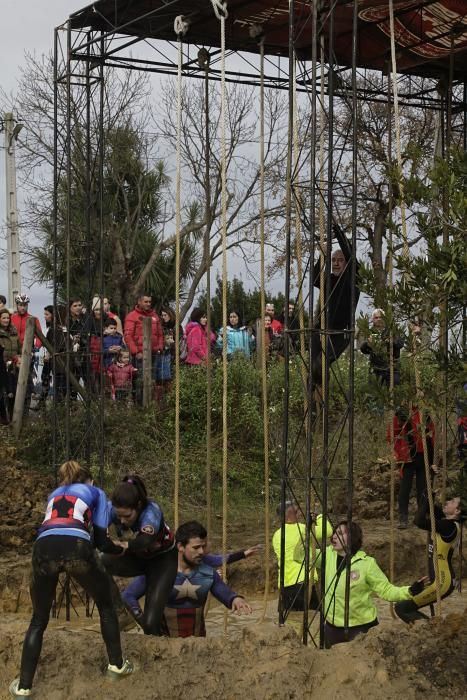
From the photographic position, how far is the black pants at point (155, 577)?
9.72m

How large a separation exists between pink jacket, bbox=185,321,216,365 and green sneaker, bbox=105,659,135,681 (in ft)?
33.4

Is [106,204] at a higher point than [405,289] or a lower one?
higher

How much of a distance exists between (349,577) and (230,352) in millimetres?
10608

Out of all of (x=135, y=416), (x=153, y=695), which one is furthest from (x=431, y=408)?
(x=135, y=416)

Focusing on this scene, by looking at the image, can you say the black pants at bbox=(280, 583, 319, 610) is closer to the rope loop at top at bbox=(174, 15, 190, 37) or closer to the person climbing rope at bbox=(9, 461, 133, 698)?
the person climbing rope at bbox=(9, 461, 133, 698)

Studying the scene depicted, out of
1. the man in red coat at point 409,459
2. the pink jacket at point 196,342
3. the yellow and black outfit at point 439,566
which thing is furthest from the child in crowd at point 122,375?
the yellow and black outfit at point 439,566

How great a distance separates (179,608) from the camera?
10.1 meters

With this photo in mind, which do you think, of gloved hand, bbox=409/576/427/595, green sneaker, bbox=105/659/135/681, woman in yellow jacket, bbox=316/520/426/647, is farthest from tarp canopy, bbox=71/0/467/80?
green sneaker, bbox=105/659/135/681

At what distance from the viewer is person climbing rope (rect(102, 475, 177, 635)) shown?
30.6 feet

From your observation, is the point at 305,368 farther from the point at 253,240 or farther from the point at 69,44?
the point at 253,240

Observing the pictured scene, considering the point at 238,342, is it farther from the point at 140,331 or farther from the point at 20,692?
the point at 20,692

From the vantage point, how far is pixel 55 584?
8719mm

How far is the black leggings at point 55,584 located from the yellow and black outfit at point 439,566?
3.15 meters

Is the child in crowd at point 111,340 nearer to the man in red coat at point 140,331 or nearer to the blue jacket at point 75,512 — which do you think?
the man in red coat at point 140,331
